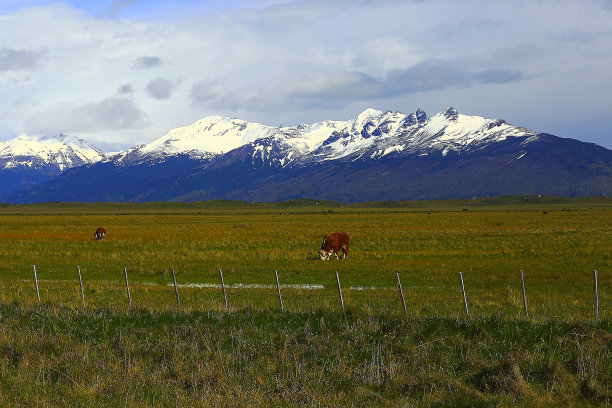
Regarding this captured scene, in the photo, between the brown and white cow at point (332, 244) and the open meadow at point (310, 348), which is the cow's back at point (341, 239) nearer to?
the brown and white cow at point (332, 244)

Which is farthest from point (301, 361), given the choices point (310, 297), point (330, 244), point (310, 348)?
point (330, 244)

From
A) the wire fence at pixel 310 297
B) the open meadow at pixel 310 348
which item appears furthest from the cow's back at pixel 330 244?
the open meadow at pixel 310 348

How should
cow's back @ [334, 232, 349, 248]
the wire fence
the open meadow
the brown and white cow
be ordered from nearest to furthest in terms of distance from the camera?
the open meadow → the wire fence → the brown and white cow → cow's back @ [334, 232, 349, 248]

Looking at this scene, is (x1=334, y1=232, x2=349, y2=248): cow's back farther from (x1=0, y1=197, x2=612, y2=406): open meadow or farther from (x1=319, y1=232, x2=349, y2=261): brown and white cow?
(x1=0, y1=197, x2=612, y2=406): open meadow

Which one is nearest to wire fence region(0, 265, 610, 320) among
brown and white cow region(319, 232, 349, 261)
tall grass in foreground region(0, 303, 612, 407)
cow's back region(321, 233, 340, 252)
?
tall grass in foreground region(0, 303, 612, 407)

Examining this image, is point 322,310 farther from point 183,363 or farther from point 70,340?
point 70,340

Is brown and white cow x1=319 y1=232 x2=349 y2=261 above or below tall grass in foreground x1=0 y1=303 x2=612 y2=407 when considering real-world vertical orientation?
above

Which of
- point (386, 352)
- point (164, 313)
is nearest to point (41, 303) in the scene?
point (164, 313)

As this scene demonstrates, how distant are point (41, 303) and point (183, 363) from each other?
31.8ft

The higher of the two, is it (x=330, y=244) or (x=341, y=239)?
(x=341, y=239)

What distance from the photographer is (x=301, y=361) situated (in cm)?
1495

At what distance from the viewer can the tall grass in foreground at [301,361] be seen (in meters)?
12.8

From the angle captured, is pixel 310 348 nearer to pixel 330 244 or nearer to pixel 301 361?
pixel 301 361

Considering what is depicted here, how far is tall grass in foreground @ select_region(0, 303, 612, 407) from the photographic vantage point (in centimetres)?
1278
